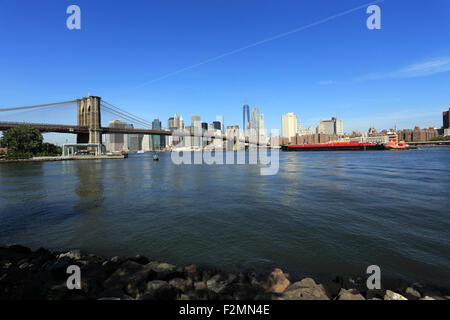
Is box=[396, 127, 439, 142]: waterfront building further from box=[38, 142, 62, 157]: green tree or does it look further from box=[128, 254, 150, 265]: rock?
box=[38, 142, 62, 157]: green tree

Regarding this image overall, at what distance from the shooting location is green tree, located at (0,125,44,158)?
55281 millimetres

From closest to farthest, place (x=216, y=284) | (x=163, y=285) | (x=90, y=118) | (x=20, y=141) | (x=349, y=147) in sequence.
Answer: (x=163, y=285) < (x=216, y=284) < (x=20, y=141) < (x=90, y=118) < (x=349, y=147)

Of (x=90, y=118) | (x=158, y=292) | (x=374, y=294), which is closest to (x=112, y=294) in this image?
(x=158, y=292)

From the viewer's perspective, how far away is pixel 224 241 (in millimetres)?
7285

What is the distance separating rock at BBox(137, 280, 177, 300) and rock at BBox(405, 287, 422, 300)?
456 centimetres

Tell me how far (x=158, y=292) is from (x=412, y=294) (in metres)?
4.96

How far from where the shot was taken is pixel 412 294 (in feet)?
13.9

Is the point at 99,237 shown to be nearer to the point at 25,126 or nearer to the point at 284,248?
the point at 284,248

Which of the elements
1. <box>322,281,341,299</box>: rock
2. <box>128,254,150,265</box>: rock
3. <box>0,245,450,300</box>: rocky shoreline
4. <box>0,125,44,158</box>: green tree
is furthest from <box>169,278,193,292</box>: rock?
<box>0,125,44,158</box>: green tree

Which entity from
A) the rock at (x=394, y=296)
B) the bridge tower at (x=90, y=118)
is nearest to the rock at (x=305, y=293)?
the rock at (x=394, y=296)

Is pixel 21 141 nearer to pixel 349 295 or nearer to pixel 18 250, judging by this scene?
pixel 18 250

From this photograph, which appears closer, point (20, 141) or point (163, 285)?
point (163, 285)

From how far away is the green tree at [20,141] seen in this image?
2176 inches
